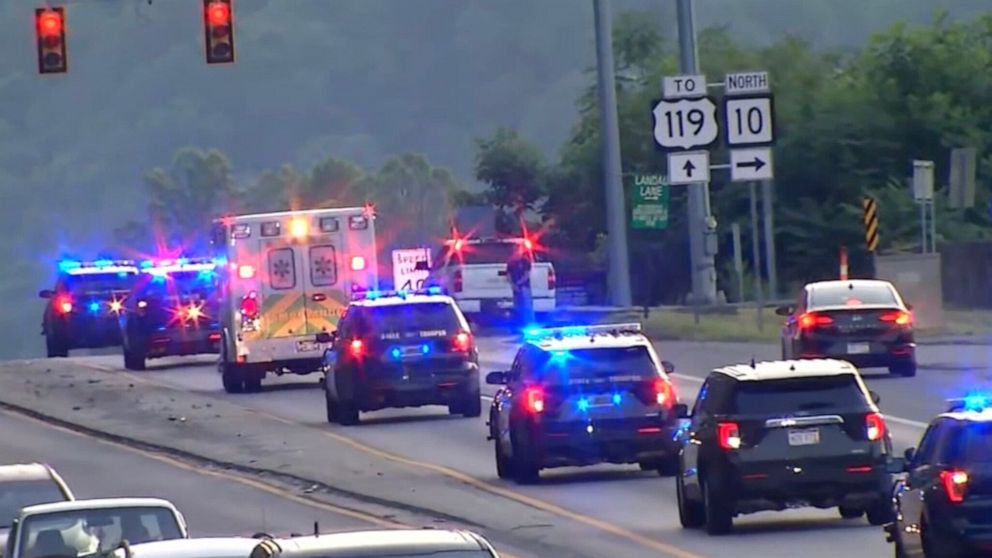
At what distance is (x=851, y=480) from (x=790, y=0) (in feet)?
596

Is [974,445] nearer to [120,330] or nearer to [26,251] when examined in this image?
[120,330]

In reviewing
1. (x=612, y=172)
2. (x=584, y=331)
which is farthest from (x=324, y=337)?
(x=612, y=172)

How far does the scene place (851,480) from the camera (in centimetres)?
2044

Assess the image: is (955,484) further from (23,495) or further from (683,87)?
(683,87)

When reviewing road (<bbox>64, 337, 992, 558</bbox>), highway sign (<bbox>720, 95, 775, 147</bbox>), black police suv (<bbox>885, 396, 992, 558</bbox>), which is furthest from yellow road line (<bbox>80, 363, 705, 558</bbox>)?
highway sign (<bbox>720, 95, 775, 147</bbox>)

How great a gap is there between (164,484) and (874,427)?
10587mm

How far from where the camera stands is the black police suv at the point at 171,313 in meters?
40.9

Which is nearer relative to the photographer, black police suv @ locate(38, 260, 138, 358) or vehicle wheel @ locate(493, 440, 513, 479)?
vehicle wheel @ locate(493, 440, 513, 479)

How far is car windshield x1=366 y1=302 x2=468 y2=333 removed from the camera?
1266 inches

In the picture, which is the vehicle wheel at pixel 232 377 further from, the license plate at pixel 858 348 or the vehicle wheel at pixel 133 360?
the license plate at pixel 858 348

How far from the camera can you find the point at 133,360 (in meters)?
42.2

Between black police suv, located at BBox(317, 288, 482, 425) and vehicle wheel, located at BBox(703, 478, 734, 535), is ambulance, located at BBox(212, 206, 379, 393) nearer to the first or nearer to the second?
black police suv, located at BBox(317, 288, 482, 425)

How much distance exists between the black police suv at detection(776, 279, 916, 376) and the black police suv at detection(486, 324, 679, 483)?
10.5 meters

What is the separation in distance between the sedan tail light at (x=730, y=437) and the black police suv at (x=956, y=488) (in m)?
4.20
